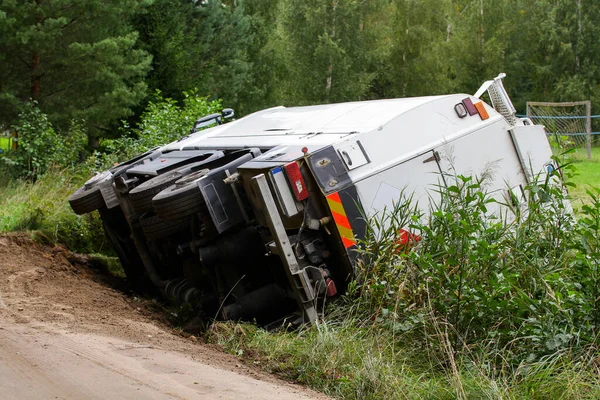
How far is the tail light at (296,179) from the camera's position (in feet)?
17.3

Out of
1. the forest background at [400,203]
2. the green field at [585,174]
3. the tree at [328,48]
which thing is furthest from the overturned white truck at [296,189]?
the tree at [328,48]

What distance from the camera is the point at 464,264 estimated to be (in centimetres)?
473

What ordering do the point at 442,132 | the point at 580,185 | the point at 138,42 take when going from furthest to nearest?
the point at 138,42 → the point at 580,185 → the point at 442,132

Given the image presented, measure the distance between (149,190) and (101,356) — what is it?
6.05 feet

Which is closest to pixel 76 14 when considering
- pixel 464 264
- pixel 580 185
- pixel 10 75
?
pixel 10 75

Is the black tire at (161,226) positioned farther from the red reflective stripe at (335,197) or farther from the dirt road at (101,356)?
the red reflective stripe at (335,197)

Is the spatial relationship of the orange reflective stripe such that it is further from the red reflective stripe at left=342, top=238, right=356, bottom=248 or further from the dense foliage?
the dense foliage

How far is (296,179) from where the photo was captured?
5297 millimetres

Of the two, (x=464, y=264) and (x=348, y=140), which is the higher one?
(x=348, y=140)

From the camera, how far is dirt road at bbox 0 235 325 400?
3.88 m

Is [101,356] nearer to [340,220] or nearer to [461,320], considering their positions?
[340,220]

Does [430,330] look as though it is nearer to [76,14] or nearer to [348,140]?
[348,140]

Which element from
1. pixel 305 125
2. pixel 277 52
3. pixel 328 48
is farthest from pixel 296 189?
pixel 277 52

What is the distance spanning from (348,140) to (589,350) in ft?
6.97
